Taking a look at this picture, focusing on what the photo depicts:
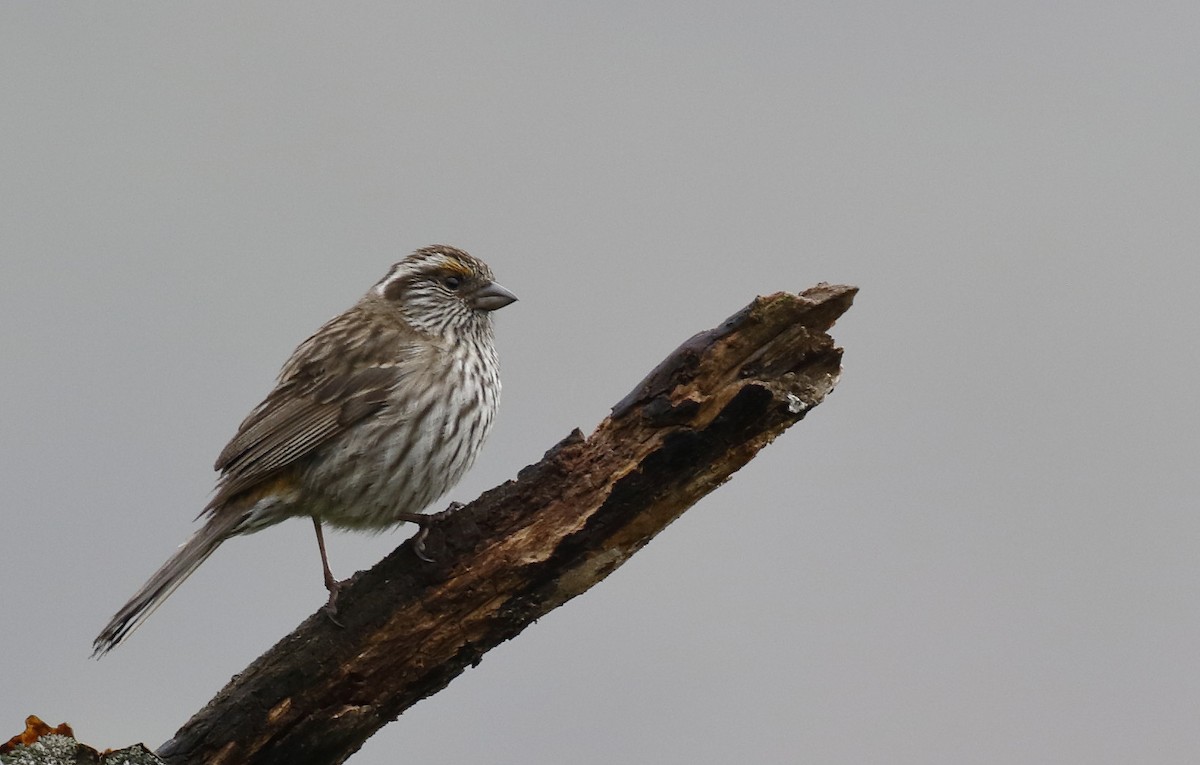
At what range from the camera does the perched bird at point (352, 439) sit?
700 cm

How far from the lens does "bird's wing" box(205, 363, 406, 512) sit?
22.9 ft

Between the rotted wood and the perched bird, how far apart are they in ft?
2.50

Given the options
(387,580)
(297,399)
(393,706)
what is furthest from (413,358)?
(393,706)

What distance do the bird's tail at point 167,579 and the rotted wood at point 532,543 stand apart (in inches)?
32.7

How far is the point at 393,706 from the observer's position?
583 cm

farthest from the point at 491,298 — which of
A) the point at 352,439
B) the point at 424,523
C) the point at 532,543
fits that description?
the point at 532,543

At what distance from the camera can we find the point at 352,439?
7152 millimetres

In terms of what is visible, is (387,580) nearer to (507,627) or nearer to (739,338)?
(507,627)

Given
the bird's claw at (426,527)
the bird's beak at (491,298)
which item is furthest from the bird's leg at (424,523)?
the bird's beak at (491,298)

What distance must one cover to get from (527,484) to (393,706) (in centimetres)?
113

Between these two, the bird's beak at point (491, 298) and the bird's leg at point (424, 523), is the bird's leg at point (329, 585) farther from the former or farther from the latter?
the bird's beak at point (491, 298)

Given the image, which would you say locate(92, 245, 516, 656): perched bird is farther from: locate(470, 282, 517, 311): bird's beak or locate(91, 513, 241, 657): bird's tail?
locate(470, 282, 517, 311): bird's beak

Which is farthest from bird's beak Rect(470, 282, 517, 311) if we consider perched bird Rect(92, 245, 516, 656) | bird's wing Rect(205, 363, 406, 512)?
bird's wing Rect(205, 363, 406, 512)

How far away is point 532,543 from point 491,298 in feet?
9.49
